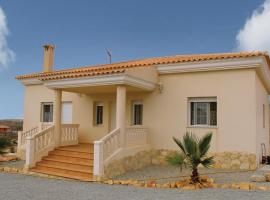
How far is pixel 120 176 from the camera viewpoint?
36.6 ft

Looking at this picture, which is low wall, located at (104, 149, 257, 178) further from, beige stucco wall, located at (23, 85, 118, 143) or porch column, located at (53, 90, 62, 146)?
porch column, located at (53, 90, 62, 146)

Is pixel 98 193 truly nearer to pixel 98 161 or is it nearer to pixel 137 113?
pixel 98 161

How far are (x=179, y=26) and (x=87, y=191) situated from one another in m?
13.0

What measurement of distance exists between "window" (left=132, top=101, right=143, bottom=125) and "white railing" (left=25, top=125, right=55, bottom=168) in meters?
3.80

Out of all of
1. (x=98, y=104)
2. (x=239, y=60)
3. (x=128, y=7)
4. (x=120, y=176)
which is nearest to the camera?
(x=120, y=176)

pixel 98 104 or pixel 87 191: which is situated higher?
pixel 98 104

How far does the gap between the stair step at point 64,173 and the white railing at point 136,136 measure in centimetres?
214

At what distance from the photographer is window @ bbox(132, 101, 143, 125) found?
47.5 feet

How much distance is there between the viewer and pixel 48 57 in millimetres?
20781

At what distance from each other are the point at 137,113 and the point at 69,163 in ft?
13.5

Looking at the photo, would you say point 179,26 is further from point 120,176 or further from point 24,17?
point 120,176

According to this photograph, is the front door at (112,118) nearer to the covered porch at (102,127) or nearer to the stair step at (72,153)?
the covered porch at (102,127)

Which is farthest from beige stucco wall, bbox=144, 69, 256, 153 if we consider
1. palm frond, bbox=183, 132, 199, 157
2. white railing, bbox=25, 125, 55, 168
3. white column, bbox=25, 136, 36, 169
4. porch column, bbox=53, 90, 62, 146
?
white column, bbox=25, 136, 36, 169

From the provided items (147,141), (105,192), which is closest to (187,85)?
(147,141)
